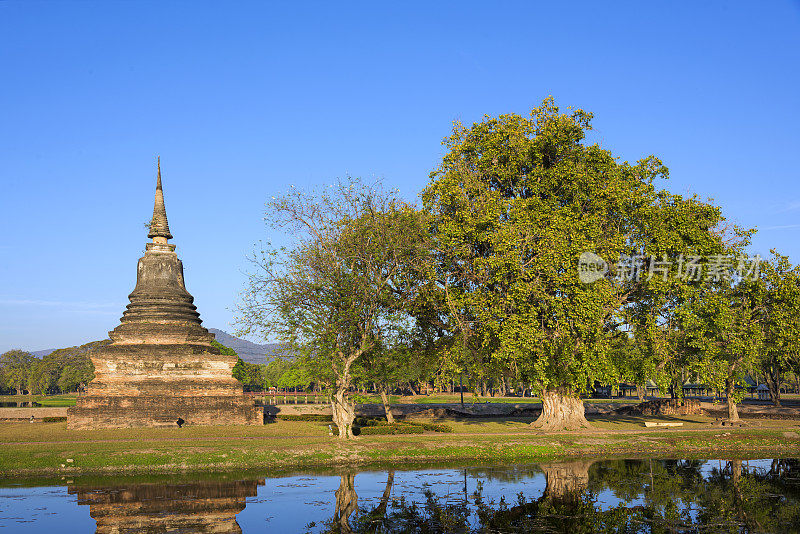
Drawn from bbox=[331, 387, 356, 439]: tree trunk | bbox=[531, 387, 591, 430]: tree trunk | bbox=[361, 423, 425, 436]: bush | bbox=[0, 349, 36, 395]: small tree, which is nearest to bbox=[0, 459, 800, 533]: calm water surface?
bbox=[331, 387, 356, 439]: tree trunk

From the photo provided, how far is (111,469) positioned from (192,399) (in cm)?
1215

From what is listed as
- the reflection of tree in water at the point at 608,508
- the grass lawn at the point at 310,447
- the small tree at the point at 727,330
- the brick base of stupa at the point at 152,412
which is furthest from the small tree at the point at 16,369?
the reflection of tree in water at the point at 608,508

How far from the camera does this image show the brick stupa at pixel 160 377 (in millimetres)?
33594

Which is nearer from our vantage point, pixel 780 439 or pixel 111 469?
pixel 111 469

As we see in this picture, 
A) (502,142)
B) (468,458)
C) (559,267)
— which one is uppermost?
(502,142)

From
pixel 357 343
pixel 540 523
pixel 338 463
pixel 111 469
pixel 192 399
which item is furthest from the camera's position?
pixel 192 399

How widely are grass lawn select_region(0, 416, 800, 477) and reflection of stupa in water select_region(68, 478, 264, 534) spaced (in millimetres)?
2862

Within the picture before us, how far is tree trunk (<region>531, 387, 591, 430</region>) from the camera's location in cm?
3425

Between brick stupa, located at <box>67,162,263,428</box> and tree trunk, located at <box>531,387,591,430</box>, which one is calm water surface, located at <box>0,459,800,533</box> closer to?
tree trunk, located at <box>531,387,591,430</box>

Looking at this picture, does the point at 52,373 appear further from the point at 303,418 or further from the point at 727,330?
the point at 727,330

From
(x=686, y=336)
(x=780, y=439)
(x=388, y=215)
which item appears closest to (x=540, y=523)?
(x=388, y=215)

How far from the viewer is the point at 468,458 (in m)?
26.4

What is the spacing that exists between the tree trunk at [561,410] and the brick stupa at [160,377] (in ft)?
50.3

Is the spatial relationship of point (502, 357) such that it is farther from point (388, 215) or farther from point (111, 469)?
point (111, 469)
